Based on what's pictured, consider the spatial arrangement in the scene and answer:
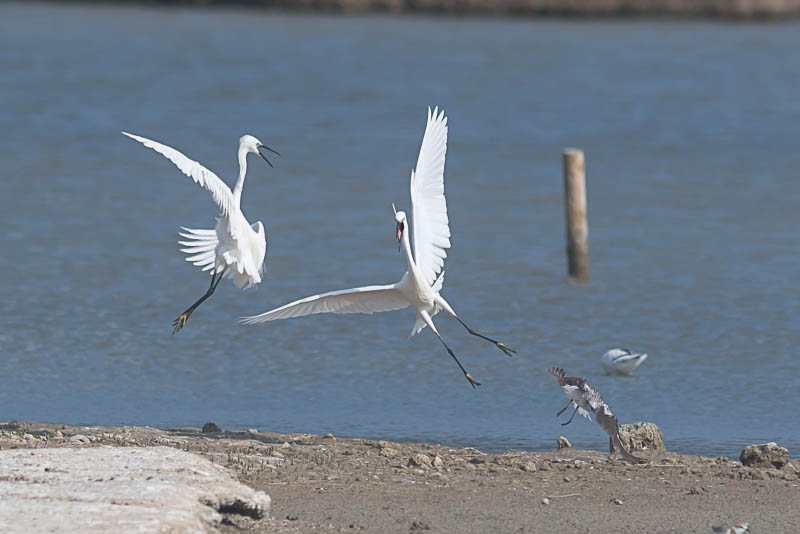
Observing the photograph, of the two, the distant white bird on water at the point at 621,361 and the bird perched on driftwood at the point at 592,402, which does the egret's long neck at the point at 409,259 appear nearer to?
the bird perched on driftwood at the point at 592,402

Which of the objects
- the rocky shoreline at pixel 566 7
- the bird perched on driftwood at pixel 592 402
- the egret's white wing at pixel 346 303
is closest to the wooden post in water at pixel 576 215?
the egret's white wing at pixel 346 303

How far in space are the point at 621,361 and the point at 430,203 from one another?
279 centimetres

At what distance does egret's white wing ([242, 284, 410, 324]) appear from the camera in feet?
28.7

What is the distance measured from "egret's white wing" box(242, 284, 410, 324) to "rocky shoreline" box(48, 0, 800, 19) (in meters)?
32.1

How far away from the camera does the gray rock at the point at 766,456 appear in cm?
819

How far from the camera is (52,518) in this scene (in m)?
5.90

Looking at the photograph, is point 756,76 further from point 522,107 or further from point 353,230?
point 353,230

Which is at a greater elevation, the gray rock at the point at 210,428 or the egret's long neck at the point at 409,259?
the egret's long neck at the point at 409,259

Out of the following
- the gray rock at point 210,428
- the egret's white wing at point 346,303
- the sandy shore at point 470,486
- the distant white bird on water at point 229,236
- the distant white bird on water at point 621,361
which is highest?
the distant white bird on water at point 229,236

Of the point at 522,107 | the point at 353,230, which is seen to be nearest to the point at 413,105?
the point at 522,107

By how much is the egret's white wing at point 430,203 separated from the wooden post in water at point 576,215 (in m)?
5.63

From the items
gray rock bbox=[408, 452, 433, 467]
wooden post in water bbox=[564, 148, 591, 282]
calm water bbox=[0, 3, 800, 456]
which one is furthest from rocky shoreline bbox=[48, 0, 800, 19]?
gray rock bbox=[408, 452, 433, 467]

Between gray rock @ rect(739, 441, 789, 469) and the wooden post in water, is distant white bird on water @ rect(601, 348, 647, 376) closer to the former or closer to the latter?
gray rock @ rect(739, 441, 789, 469)

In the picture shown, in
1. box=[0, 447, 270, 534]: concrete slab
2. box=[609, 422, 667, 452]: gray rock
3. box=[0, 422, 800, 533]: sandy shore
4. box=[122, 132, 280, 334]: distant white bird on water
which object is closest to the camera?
box=[0, 447, 270, 534]: concrete slab
